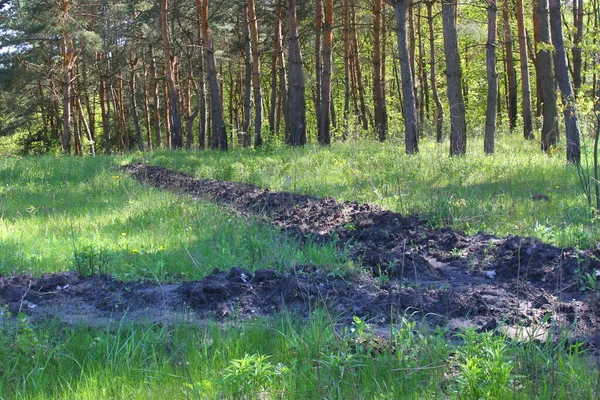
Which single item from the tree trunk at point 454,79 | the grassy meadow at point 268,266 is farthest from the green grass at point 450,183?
the tree trunk at point 454,79

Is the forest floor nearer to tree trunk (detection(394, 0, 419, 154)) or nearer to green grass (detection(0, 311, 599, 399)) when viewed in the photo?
green grass (detection(0, 311, 599, 399))

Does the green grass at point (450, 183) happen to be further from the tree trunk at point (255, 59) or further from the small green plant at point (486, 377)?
the tree trunk at point (255, 59)

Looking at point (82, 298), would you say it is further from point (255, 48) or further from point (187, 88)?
point (187, 88)

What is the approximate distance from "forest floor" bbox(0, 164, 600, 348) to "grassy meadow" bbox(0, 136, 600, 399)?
270 millimetres

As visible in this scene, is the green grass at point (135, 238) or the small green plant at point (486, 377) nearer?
the small green plant at point (486, 377)

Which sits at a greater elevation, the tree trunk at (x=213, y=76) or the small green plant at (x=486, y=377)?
the tree trunk at (x=213, y=76)

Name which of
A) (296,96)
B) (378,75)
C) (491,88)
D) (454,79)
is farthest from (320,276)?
(378,75)

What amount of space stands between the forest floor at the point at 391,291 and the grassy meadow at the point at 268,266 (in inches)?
10.6

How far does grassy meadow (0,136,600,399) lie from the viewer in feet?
10.5

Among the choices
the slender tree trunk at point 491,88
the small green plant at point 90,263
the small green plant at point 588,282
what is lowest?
the small green plant at point 588,282

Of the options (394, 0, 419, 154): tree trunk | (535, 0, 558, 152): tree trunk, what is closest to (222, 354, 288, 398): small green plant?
(535, 0, 558, 152): tree trunk

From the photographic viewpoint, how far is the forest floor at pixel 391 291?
4.29 meters

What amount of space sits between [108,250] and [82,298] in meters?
1.52

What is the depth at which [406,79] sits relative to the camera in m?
15.4
